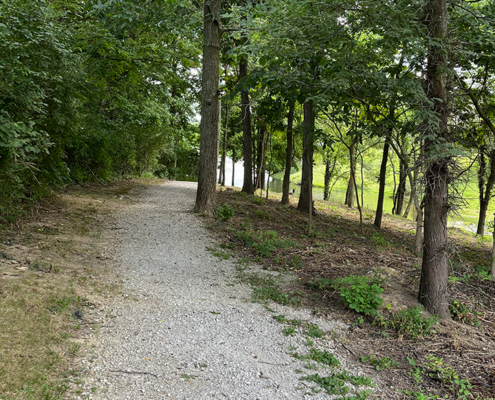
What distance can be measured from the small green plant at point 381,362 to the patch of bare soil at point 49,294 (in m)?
2.69

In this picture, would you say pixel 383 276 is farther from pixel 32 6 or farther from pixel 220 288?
pixel 32 6

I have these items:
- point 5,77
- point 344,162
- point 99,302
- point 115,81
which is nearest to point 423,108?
point 99,302

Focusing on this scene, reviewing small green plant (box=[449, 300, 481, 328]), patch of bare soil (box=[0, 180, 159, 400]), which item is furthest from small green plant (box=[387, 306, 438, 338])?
patch of bare soil (box=[0, 180, 159, 400])

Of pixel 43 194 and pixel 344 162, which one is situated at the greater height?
pixel 344 162

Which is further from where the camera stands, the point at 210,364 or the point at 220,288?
the point at 220,288

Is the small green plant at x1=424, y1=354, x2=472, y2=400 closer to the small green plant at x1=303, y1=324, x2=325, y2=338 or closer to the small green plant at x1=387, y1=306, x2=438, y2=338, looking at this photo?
the small green plant at x1=387, y1=306, x2=438, y2=338

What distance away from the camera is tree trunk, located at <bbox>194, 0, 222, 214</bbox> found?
8633 millimetres

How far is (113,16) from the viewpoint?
7.62 m

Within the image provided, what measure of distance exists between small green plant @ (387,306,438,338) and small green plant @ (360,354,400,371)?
0.65 metres

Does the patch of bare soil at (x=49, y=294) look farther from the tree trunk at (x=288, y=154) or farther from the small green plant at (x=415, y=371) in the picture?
the tree trunk at (x=288, y=154)

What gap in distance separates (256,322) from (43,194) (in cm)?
570

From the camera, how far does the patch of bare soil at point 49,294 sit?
274 cm

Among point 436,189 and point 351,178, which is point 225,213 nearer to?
point 436,189

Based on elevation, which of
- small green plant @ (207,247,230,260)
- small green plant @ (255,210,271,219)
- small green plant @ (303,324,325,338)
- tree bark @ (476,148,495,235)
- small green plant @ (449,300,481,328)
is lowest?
small green plant @ (303,324,325,338)
